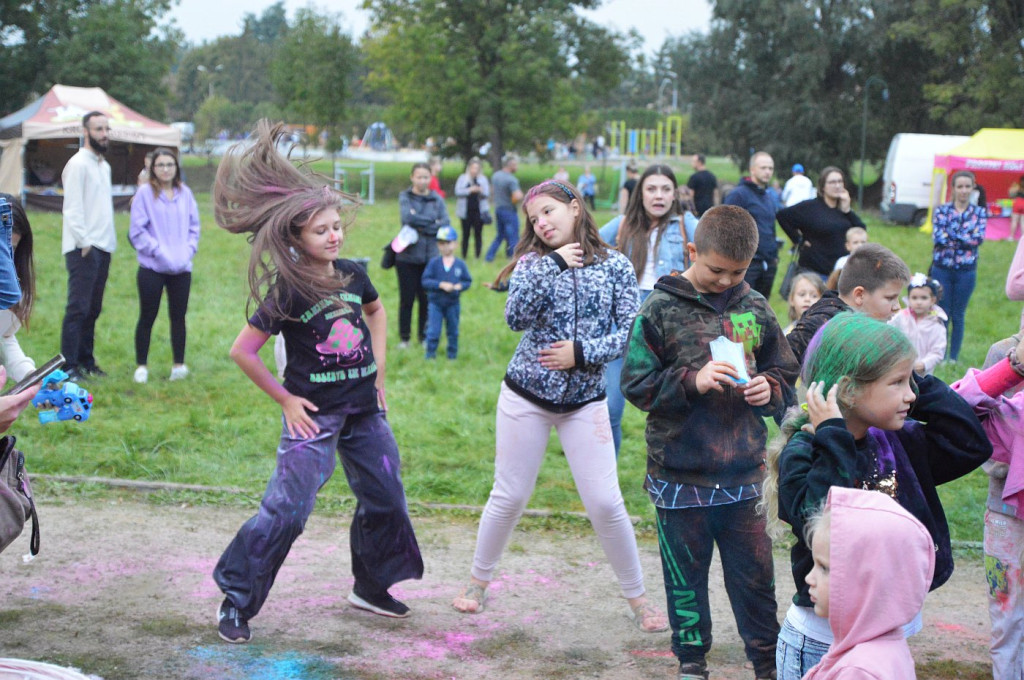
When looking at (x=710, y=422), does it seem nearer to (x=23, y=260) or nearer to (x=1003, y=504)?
(x=1003, y=504)

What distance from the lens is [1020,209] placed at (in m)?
20.9

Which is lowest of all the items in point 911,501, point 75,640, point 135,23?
point 75,640

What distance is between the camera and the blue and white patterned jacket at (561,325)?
4.26 metres

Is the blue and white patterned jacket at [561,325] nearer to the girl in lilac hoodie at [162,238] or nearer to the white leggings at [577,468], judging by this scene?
the white leggings at [577,468]

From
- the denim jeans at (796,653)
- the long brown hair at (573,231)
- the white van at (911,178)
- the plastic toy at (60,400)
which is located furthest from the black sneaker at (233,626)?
the white van at (911,178)

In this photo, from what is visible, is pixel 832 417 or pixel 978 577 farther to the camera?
pixel 978 577

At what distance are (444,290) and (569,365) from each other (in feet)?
18.7

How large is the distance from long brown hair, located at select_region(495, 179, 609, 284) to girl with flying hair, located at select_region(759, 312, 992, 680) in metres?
1.57

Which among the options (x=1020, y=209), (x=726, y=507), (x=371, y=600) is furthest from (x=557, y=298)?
(x=1020, y=209)

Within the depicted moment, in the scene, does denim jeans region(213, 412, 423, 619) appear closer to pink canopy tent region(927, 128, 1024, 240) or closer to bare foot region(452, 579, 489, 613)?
bare foot region(452, 579, 489, 613)

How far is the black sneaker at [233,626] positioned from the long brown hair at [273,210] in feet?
4.01

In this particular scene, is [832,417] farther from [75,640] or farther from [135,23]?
[135,23]

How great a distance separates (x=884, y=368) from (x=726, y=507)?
1.04 metres

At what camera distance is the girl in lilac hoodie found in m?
8.27
